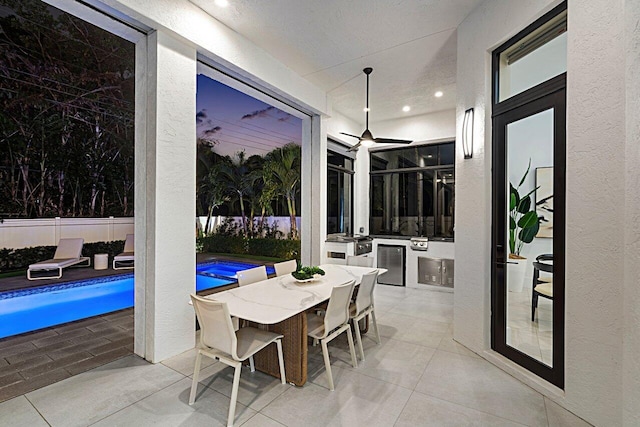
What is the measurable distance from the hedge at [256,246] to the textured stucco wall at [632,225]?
4935 millimetres

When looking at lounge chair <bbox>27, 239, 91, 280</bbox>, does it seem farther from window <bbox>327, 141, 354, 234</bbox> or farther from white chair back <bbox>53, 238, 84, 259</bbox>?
window <bbox>327, 141, 354, 234</bbox>

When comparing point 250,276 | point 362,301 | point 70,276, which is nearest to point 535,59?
point 362,301

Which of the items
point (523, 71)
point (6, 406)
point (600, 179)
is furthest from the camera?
point (523, 71)

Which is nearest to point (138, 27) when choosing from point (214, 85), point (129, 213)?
point (214, 85)

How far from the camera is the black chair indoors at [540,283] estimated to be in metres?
2.50

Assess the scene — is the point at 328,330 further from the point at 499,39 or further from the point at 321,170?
the point at 321,170

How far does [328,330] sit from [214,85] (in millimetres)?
4462

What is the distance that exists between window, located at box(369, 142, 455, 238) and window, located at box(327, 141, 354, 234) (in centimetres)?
63

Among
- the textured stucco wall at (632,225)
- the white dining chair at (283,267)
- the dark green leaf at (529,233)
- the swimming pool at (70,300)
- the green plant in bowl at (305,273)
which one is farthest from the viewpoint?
the swimming pool at (70,300)

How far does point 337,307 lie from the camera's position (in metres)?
2.59

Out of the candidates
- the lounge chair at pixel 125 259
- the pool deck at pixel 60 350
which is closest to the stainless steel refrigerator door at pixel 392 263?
the pool deck at pixel 60 350

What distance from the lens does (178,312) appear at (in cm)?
306

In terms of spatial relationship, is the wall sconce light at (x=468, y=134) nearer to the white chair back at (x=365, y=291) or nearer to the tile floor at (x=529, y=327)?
the tile floor at (x=529, y=327)

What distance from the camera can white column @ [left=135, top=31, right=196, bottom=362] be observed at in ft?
9.50
